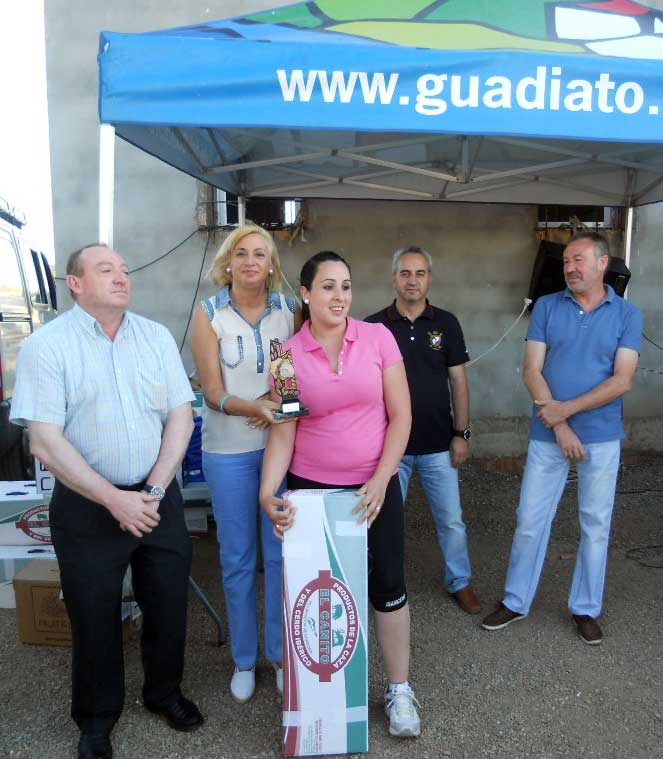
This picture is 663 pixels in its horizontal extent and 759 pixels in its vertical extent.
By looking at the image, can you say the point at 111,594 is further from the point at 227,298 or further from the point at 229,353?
the point at 227,298

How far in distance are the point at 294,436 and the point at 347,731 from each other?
1.04 metres

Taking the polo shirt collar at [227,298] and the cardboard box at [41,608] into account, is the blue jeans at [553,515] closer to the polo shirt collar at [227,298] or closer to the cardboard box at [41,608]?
the polo shirt collar at [227,298]

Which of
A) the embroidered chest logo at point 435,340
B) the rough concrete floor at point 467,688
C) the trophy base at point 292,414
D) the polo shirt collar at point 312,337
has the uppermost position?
the polo shirt collar at point 312,337

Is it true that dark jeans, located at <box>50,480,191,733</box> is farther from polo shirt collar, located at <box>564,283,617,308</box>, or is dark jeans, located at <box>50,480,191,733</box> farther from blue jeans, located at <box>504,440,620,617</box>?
polo shirt collar, located at <box>564,283,617,308</box>

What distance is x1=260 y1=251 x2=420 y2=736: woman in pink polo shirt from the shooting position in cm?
219

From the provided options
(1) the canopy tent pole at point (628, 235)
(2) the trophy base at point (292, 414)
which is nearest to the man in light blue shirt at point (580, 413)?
(2) the trophy base at point (292, 414)

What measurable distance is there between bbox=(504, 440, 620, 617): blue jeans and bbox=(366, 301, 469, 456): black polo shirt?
0.47m

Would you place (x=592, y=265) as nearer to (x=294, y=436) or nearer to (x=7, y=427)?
(x=294, y=436)

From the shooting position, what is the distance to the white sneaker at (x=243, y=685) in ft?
8.32

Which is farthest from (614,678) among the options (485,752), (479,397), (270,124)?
(479,397)

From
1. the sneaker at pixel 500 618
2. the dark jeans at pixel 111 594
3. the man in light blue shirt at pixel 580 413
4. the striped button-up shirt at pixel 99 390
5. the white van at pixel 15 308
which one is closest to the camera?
the striped button-up shirt at pixel 99 390

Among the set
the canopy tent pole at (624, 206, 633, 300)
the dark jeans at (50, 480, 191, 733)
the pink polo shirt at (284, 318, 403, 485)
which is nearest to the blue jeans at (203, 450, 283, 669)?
the dark jeans at (50, 480, 191, 733)

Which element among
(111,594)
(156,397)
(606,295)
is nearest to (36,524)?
(111,594)

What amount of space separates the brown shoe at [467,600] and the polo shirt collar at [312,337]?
1.76m
